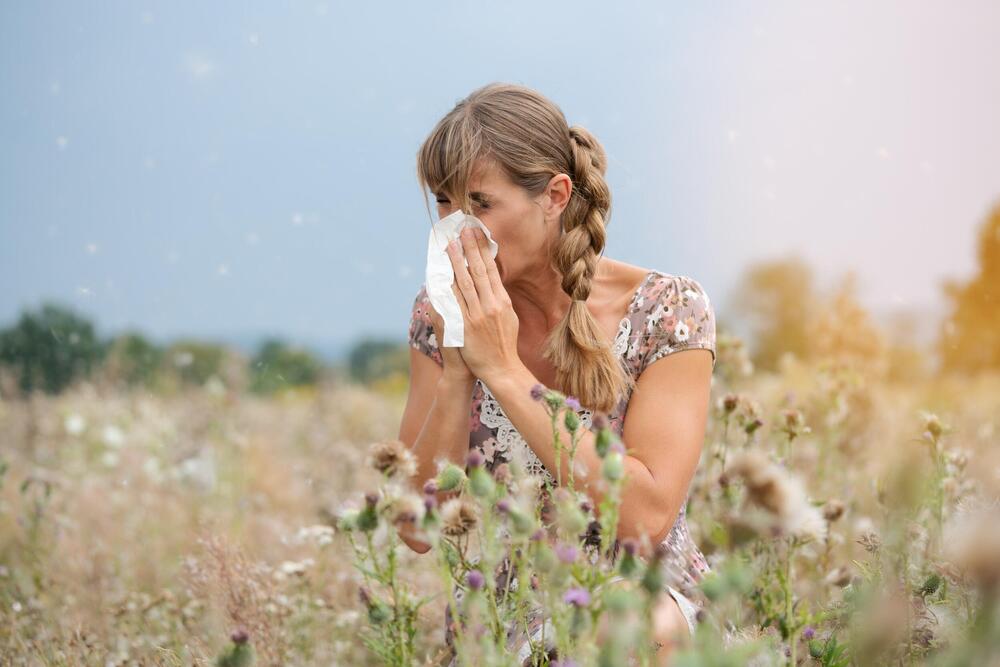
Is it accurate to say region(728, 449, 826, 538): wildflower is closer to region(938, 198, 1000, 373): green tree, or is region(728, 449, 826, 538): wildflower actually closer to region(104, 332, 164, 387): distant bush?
region(104, 332, 164, 387): distant bush

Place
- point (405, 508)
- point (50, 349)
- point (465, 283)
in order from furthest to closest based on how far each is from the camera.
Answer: point (50, 349) < point (465, 283) < point (405, 508)

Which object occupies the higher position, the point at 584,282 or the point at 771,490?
the point at 771,490

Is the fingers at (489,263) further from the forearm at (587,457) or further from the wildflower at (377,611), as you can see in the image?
the wildflower at (377,611)

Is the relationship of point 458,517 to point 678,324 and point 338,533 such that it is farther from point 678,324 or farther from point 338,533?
point 338,533

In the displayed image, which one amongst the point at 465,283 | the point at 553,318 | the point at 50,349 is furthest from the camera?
the point at 50,349

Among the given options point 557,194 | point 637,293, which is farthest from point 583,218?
point 637,293

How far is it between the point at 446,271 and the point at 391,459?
0.72 m

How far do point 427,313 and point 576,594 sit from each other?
1254 mm

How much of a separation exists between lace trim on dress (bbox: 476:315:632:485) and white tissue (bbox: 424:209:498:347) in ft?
0.91

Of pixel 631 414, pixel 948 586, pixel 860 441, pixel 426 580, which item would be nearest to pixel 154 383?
pixel 426 580

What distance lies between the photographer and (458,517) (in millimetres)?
1377

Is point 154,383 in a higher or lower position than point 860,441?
lower

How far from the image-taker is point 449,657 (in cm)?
220

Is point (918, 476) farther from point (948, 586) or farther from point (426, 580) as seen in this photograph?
point (426, 580)
